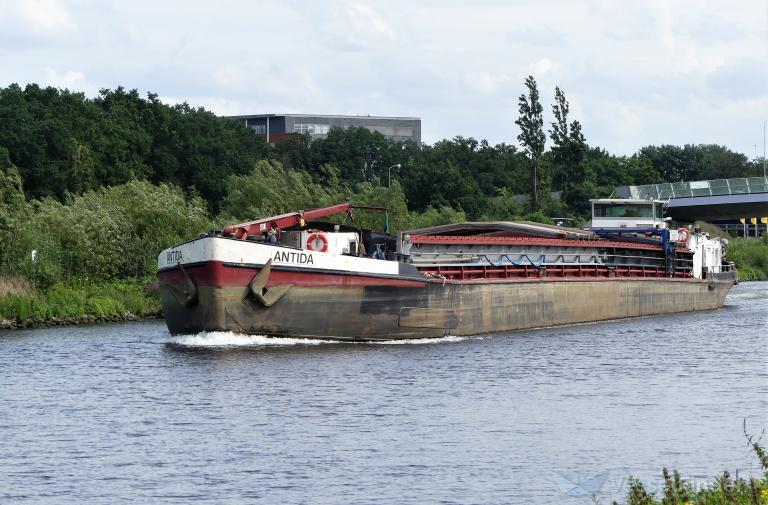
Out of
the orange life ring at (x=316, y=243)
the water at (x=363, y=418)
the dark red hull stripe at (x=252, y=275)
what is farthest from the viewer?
the orange life ring at (x=316, y=243)

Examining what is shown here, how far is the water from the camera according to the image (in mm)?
20094

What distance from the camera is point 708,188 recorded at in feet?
269

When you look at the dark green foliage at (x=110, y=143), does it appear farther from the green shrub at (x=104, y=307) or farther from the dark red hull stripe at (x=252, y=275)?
the dark red hull stripe at (x=252, y=275)

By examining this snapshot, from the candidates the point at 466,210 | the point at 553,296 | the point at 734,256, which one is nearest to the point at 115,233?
the point at 553,296

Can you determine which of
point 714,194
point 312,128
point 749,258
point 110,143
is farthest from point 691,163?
point 110,143

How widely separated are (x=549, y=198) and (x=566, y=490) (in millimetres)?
78467

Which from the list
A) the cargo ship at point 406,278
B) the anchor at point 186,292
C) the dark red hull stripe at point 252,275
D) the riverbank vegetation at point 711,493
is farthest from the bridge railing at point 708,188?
the riverbank vegetation at point 711,493

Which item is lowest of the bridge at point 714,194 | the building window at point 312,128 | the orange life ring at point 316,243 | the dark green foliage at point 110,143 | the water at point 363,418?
the water at point 363,418

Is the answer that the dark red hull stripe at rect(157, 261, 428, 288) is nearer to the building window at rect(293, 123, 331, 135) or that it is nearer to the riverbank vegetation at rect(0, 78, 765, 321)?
the riverbank vegetation at rect(0, 78, 765, 321)

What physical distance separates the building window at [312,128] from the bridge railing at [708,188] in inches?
4053

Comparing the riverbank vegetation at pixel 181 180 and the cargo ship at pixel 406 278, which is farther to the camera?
the riverbank vegetation at pixel 181 180

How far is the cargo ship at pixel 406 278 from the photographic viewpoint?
111ft

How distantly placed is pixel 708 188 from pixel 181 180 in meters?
39.4

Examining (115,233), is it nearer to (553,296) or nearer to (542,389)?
(553,296)
